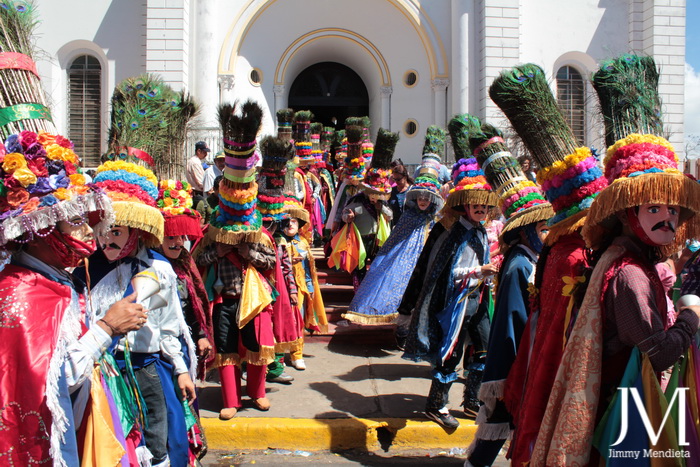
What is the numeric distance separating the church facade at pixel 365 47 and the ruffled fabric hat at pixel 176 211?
9714mm

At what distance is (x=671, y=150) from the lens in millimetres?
2830

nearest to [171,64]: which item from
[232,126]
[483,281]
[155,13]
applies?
[155,13]

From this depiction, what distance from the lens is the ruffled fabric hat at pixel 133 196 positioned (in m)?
3.18

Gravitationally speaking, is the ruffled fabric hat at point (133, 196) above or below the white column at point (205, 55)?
below

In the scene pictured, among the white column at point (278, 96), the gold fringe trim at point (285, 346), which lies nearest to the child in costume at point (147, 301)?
the gold fringe trim at point (285, 346)

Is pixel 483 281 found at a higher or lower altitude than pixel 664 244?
lower

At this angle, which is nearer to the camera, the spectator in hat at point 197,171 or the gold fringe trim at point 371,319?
the gold fringe trim at point 371,319

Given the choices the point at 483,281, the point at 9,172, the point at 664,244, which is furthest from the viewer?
the point at 483,281

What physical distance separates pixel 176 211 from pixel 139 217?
2.75 feet

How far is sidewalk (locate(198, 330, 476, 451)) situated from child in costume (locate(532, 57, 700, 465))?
221 cm

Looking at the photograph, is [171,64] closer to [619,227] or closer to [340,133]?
[340,133]

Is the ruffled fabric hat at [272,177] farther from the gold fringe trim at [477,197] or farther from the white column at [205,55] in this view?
the white column at [205,55]

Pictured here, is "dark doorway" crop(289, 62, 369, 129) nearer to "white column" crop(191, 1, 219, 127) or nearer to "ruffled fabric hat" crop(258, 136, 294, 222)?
"white column" crop(191, 1, 219, 127)

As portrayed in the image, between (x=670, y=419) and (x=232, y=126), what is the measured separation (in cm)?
335
